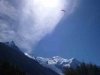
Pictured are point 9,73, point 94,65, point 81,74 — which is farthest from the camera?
point 9,73

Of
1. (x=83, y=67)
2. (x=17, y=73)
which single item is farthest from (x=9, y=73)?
(x=83, y=67)

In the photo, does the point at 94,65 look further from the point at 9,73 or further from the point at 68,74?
the point at 9,73

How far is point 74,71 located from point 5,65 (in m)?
59.0

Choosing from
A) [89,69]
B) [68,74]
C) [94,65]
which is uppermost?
[94,65]

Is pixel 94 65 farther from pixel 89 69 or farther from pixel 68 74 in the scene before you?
pixel 68 74

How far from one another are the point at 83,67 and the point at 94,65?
553 inches

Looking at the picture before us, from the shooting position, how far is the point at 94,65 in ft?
493

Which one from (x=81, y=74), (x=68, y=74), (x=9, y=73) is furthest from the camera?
(x=9, y=73)

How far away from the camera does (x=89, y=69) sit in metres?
134

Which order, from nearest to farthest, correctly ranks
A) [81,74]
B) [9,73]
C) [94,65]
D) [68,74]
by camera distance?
[68,74] < [81,74] < [94,65] < [9,73]

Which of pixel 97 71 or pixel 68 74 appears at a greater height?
pixel 97 71

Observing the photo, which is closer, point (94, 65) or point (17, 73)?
point (94, 65)

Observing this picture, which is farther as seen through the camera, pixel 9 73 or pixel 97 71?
pixel 9 73

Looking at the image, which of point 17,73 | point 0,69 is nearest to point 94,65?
point 17,73
